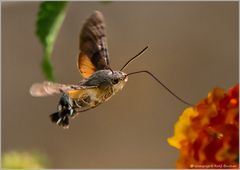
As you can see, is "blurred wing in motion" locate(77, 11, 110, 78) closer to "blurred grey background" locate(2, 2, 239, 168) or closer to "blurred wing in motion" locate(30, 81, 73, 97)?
"blurred wing in motion" locate(30, 81, 73, 97)

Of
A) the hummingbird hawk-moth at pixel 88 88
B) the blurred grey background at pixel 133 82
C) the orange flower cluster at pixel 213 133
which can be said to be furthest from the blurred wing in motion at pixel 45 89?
the blurred grey background at pixel 133 82

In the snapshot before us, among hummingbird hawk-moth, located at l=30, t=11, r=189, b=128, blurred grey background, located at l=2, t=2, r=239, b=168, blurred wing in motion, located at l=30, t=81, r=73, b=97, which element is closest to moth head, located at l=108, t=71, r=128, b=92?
hummingbird hawk-moth, located at l=30, t=11, r=189, b=128

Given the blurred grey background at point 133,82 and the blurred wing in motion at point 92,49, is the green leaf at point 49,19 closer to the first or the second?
the blurred wing in motion at point 92,49

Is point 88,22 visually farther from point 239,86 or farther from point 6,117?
point 6,117

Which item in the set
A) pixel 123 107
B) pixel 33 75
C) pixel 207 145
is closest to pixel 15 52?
pixel 33 75

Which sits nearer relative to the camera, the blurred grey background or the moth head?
the moth head

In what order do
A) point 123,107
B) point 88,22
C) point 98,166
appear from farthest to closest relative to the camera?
point 123,107 < point 98,166 < point 88,22

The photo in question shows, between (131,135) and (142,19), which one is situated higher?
(142,19)

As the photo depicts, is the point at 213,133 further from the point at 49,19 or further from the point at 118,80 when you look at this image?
the point at 49,19
